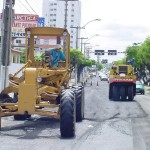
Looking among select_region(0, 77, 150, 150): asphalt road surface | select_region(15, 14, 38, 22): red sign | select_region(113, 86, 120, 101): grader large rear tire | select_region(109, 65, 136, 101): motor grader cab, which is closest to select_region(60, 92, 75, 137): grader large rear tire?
select_region(0, 77, 150, 150): asphalt road surface

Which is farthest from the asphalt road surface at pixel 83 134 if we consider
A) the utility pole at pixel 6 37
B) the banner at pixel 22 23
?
the banner at pixel 22 23

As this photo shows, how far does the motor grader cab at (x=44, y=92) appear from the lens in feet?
41.4

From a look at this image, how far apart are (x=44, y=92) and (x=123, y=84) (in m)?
17.8

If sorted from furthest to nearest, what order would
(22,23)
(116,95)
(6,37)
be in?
1. (22,23)
2. (116,95)
3. (6,37)

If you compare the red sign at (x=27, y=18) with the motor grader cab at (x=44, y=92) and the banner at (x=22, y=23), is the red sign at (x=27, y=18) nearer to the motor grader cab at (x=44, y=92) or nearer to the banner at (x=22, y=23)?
the banner at (x=22, y=23)

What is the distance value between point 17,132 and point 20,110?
703mm

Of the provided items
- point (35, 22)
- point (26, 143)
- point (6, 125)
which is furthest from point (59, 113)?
point (35, 22)

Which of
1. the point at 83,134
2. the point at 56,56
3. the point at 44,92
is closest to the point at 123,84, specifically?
the point at 56,56

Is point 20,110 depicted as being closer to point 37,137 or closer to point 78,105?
point 37,137

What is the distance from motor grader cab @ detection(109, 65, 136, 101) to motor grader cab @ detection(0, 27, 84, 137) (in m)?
14.9

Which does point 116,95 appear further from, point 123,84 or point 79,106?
point 79,106

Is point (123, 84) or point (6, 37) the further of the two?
point (123, 84)

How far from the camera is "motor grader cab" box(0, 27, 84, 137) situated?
1261cm

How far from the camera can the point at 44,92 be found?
47.5 feet
